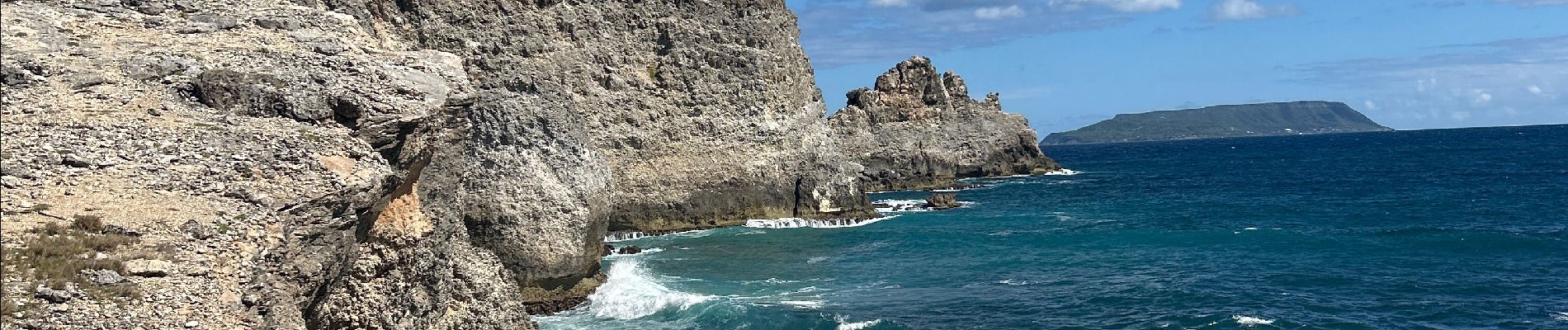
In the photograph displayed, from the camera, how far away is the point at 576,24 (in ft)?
121

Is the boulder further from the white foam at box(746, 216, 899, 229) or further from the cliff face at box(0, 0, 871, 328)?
the white foam at box(746, 216, 899, 229)

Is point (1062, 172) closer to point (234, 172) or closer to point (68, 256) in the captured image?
point (234, 172)

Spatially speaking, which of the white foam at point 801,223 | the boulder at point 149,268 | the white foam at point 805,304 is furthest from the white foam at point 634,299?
the boulder at point 149,268

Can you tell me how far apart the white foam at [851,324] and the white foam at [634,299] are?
12.2ft

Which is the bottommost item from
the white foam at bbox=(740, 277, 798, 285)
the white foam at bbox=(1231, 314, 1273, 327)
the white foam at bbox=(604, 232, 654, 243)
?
the white foam at bbox=(1231, 314, 1273, 327)

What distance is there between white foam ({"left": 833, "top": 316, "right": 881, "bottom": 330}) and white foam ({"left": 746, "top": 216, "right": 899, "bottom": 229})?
20.4 meters

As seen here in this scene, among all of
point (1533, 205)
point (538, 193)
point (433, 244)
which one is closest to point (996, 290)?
point (538, 193)

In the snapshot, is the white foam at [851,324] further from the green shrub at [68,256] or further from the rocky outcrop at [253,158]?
the green shrub at [68,256]

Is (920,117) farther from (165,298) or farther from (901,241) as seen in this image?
(165,298)

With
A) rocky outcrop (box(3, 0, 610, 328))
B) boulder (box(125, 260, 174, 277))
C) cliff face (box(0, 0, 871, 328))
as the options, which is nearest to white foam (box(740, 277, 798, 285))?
cliff face (box(0, 0, 871, 328))

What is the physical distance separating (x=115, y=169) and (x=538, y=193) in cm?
1599

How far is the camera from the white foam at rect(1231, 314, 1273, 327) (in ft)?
81.3

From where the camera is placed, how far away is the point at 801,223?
47.5 m

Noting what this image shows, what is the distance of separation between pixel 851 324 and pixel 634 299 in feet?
17.7
